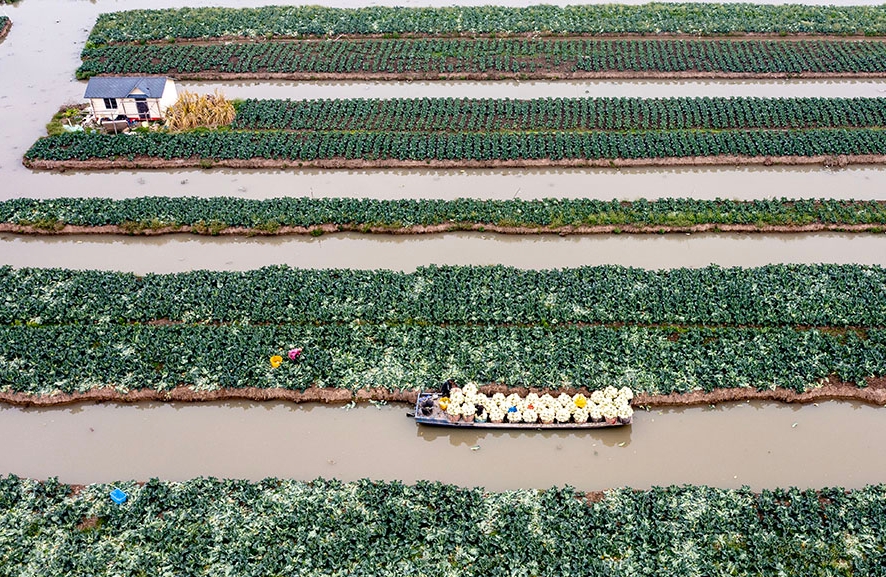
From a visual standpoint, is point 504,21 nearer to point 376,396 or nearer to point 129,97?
point 129,97

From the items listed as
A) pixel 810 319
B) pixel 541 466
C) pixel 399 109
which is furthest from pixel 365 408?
pixel 399 109

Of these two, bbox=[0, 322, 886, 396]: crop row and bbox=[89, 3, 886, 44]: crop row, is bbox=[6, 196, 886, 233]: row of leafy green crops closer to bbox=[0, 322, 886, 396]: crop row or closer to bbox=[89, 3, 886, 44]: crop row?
bbox=[0, 322, 886, 396]: crop row

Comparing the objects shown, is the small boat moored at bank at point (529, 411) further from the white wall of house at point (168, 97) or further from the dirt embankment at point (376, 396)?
the white wall of house at point (168, 97)

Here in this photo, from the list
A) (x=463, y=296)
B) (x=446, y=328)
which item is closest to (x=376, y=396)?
(x=446, y=328)

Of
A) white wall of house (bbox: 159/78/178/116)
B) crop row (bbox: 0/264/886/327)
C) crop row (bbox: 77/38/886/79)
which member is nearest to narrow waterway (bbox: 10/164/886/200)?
white wall of house (bbox: 159/78/178/116)

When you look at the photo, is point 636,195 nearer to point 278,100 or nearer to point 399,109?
point 399,109

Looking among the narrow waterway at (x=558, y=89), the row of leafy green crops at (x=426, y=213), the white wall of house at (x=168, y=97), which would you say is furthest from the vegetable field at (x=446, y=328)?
the narrow waterway at (x=558, y=89)
